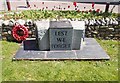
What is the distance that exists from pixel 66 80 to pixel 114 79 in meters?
0.90

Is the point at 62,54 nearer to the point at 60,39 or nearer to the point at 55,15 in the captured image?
the point at 60,39

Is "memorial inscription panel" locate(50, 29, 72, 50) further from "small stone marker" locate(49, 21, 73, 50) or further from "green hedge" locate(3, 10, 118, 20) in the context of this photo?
"green hedge" locate(3, 10, 118, 20)

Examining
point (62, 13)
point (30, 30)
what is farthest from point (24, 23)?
point (62, 13)

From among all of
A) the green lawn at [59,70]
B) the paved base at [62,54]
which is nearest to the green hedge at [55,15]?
the paved base at [62,54]

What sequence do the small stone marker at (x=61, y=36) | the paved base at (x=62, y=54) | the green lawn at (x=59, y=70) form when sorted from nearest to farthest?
1. the green lawn at (x=59, y=70)
2. the paved base at (x=62, y=54)
3. the small stone marker at (x=61, y=36)

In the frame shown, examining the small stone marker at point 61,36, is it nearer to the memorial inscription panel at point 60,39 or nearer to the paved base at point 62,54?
the memorial inscription panel at point 60,39

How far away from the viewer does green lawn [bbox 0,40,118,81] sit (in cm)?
451

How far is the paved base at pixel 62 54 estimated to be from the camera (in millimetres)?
5355

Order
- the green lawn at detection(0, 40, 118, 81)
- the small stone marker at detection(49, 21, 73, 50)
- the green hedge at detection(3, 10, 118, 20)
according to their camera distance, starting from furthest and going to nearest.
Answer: the green hedge at detection(3, 10, 118, 20) < the small stone marker at detection(49, 21, 73, 50) < the green lawn at detection(0, 40, 118, 81)

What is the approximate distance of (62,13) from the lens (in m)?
7.94

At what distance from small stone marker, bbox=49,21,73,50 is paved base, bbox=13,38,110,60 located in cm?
17

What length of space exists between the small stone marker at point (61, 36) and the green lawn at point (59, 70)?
2.07 ft

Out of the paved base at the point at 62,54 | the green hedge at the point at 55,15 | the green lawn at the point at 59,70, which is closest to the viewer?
the green lawn at the point at 59,70

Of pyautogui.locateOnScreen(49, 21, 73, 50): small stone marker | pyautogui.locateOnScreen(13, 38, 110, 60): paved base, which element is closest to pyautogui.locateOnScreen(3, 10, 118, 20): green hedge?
pyautogui.locateOnScreen(13, 38, 110, 60): paved base
